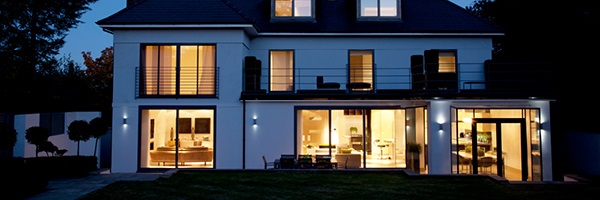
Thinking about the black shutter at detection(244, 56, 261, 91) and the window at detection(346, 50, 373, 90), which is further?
the window at detection(346, 50, 373, 90)

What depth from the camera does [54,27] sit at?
32062mm

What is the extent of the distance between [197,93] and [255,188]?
20.3 ft

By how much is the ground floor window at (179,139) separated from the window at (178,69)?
28.5 inches

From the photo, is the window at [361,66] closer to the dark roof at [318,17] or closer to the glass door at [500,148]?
the dark roof at [318,17]

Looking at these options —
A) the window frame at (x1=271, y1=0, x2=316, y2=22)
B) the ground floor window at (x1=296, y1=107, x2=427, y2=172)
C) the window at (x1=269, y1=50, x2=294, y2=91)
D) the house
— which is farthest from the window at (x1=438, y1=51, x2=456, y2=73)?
the window at (x1=269, y1=50, x2=294, y2=91)

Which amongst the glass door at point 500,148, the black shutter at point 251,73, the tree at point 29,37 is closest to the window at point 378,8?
the black shutter at point 251,73

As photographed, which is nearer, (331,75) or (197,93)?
(197,93)

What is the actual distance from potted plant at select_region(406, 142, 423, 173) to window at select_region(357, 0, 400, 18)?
18.9ft

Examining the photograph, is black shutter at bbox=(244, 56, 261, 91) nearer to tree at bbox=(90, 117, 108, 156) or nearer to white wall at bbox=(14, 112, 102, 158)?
tree at bbox=(90, 117, 108, 156)

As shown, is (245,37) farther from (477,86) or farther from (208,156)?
(477,86)

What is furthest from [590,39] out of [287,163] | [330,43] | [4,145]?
[4,145]

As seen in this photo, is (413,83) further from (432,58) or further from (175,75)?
(175,75)

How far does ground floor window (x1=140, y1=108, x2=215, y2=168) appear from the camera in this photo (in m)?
15.5

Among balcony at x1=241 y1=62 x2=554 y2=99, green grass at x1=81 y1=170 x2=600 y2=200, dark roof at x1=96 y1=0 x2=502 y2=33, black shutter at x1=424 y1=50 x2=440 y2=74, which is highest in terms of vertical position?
dark roof at x1=96 y1=0 x2=502 y2=33
